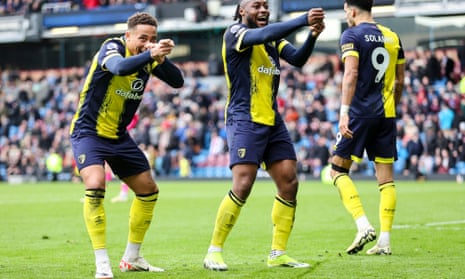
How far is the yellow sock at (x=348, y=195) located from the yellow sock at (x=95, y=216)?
2.94 m

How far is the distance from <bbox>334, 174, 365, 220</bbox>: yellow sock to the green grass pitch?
478 millimetres

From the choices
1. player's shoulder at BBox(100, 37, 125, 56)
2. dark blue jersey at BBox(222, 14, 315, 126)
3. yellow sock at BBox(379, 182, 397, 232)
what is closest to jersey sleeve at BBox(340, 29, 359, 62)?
dark blue jersey at BBox(222, 14, 315, 126)

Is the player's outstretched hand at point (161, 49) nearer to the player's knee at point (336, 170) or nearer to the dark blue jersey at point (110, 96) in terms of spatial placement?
the dark blue jersey at point (110, 96)

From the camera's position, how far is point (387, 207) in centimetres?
985

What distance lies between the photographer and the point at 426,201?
1828 cm

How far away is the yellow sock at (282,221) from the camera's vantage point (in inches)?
340

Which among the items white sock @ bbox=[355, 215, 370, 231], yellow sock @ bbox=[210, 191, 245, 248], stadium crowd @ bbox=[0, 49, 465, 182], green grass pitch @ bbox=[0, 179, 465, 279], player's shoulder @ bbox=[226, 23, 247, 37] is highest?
player's shoulder @ bbox=[226, 23, 247, 37]

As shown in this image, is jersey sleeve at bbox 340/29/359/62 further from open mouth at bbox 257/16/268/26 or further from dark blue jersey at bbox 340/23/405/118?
open mouth at bbox 257/16/268/26

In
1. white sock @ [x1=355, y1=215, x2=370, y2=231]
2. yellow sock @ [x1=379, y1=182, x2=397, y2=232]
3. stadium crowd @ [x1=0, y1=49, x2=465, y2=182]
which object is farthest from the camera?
stadium crowd @ [x1=0, y1=49, x2=465, y2=182]

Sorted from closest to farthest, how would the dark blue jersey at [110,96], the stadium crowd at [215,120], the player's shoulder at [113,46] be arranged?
the player's shoulder at [113,46], the dark blue jersey at [110,96], the stadium crowd at [215,120]

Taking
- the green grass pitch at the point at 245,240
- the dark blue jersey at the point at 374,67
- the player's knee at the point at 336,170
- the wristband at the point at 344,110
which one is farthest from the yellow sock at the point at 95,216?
the dark blue jersey at the point at 374,67

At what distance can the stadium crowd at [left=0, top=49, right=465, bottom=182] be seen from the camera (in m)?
29.8

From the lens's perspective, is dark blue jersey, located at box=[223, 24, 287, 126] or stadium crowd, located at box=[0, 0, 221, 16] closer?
dark blue jersey, located at box=[223, 24, 287, 126]

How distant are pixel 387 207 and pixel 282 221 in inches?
65.3
